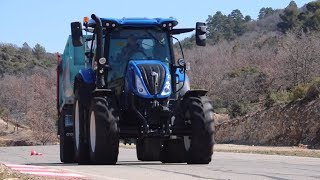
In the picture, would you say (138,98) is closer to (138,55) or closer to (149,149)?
(138,55)

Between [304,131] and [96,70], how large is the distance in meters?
25.0

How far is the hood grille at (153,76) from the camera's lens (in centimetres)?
1456

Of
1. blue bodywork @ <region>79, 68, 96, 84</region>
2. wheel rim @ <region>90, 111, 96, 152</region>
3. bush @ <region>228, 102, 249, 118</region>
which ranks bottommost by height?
wheel rim @ <region>90, 111, 96, 152</region>

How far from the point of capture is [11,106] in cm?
10281

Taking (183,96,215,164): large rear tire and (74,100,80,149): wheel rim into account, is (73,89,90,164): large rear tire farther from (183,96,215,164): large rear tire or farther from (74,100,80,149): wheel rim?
(183,96,215,164): large rear tire

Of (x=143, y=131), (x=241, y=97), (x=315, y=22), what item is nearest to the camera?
(x=143, y=131)

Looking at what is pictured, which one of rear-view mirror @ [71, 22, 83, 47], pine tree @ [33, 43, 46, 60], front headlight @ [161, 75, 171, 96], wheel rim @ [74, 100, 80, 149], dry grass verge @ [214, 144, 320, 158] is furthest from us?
pine tree @ [33, 43, 46, 60]

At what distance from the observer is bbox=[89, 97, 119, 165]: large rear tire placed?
14.2 m

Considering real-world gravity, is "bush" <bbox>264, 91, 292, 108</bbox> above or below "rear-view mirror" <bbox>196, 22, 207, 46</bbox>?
below

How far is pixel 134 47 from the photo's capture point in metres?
15.8

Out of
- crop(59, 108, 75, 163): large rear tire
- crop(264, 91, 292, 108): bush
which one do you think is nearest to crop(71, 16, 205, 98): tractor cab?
crop(59, 108, 75, 163): large rear tire

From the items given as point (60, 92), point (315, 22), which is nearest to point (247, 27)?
point (315, 22)

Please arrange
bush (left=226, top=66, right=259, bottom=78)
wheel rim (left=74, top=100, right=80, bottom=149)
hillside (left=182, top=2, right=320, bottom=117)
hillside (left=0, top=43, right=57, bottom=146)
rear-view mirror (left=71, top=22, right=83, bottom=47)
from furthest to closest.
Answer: hillside (left=0, top=43, right=57, bottom=146), bush (left=226, top=66, right=259, bottom=78), hillside (left=182, top=2, right=320, bottom=117), wheel rim (left=74, top=100, right=80, bottom=149), rear-view mirror (left=71, top=22, right=83, bottom=47)

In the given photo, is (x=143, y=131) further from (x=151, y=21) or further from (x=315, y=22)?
(x=315, y=22)
